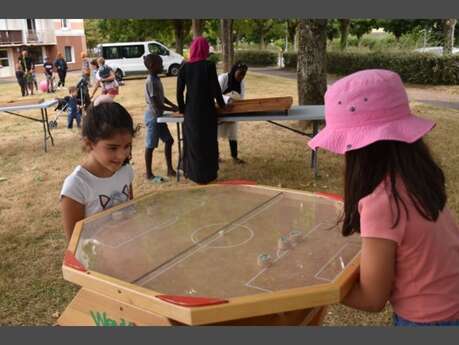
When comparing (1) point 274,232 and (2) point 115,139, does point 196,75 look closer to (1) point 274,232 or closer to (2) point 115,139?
(2) point 115,139

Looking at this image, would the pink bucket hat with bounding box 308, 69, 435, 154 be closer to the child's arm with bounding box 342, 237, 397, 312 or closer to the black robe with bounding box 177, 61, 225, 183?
the child's arm with bounding box 342, 237, 397, 312

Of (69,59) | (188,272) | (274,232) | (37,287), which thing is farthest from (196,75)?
(69,59)

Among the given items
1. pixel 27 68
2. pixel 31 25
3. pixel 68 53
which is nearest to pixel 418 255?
pixel 27 68

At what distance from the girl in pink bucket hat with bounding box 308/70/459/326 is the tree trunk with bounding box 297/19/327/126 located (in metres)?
6.41

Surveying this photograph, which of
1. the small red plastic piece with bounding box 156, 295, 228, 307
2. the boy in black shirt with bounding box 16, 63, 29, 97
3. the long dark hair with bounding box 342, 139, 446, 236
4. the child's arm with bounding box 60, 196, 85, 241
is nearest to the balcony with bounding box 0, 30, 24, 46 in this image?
the boy in black shirt with bounding box 16, 63, 29, 97

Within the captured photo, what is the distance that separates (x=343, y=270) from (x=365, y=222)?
265 mm

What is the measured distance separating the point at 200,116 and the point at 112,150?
257 cm

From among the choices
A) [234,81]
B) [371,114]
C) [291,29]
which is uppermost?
[291,29]

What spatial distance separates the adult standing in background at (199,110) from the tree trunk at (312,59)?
10.5ft

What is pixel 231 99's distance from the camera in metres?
5.21

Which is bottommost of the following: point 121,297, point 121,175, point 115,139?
point 121,297

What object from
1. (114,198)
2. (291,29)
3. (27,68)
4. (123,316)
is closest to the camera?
(123,316)

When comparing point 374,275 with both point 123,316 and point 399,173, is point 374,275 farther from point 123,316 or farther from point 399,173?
point 123,316

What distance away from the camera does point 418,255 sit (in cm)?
132
